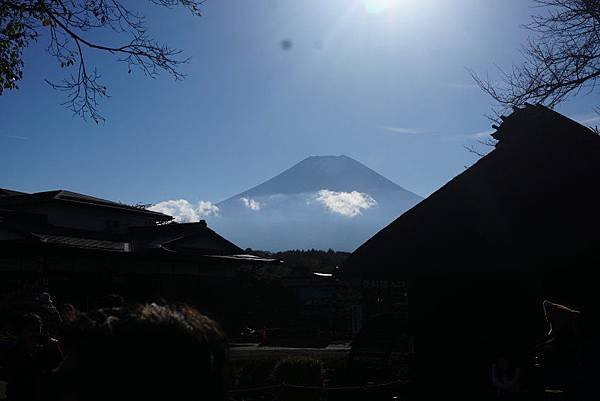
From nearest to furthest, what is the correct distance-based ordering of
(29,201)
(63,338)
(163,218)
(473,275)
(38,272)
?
(63,338) < (473,275) < (38,272) < (29,201) < (163,218)

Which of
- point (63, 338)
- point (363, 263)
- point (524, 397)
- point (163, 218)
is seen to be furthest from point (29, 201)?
point (63, 338)

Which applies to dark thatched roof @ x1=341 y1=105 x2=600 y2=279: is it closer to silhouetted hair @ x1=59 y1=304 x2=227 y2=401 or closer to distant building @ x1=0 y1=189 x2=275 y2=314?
distant building @ x1=0 y1=189 x2=275 y2=314

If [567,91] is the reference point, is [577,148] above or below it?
below

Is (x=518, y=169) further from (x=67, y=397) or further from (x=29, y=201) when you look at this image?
(x=29, y=201)

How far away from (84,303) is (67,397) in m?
23.7

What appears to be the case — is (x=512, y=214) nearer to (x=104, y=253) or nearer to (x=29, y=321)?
(x=29, y=321)

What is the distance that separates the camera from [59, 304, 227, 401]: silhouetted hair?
1033 mm

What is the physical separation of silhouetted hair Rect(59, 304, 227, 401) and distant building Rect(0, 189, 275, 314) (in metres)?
19.1

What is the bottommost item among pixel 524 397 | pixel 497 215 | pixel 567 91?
pixel 524 397

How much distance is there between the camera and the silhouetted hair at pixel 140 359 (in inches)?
40.7

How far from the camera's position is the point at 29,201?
2806 cm

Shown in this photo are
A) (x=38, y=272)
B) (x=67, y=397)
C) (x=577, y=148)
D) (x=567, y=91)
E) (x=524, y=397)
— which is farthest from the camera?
(x=38, y=272)

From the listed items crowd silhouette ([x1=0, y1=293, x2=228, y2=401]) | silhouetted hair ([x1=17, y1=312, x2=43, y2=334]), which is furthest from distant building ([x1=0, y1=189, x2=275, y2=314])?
crowd silhouette ([x1=0, y1=293, x2=228, y2=401])

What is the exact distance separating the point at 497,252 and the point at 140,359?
37.8 ft
